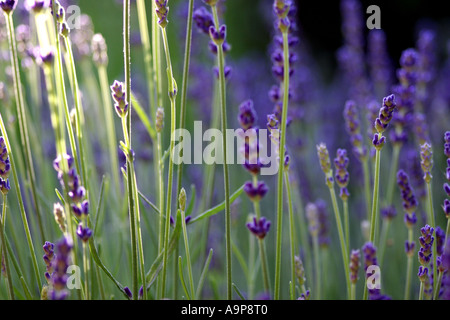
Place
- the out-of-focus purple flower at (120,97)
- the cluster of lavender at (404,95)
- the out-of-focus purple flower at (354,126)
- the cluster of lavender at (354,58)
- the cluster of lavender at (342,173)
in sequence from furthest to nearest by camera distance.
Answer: the cluster of lavender at (354,58) < the cluster of lavender at (404,95) < the out-of-focus purple flower at (354,126) < the cluster of lavender at (342,173) < the out-of-focus purple flower at (120,97)

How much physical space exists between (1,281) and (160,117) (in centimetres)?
52

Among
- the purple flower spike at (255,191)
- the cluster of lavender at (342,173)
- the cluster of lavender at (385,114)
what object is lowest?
the purple flower spike at (255,191)

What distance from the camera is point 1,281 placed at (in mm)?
1014

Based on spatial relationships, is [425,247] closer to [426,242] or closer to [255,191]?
[426,242]

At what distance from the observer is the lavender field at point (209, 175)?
2.40 feet

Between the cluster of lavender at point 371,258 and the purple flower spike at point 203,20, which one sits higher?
the purple flower spike at point 203,20

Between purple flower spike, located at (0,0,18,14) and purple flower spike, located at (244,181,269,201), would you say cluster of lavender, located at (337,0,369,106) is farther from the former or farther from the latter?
purple flower spike, located at (0,0,18,14)

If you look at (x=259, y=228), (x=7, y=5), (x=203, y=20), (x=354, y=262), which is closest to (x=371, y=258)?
(x=354, y=262)

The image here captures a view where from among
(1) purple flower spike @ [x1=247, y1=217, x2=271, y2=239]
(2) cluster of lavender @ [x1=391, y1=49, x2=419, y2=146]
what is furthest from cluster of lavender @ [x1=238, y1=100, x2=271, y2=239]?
(2) cluster of lavender @ [x1=391, y1=49, x2=419, y2=146]

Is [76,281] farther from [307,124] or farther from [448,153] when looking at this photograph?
[307,124]

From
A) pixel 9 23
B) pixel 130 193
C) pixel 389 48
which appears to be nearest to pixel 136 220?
pixel 130 193

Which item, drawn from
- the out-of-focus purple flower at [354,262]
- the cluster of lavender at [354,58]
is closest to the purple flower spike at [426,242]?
the out-of-focus purple flower at [354,262]

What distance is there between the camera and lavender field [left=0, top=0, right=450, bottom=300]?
732mm

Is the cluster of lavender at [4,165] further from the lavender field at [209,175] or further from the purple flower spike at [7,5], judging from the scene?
the purple flower spike at [7,5]
